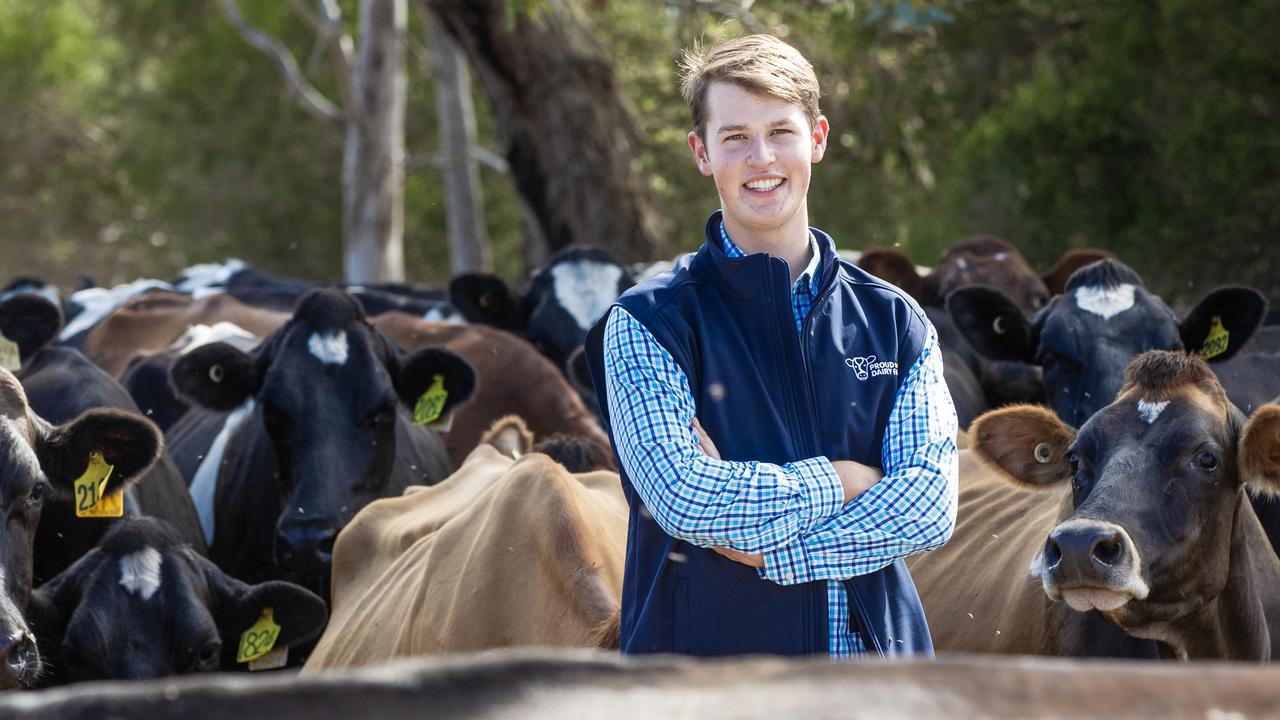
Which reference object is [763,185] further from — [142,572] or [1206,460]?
[142,572]

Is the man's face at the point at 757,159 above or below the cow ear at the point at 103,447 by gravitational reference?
above

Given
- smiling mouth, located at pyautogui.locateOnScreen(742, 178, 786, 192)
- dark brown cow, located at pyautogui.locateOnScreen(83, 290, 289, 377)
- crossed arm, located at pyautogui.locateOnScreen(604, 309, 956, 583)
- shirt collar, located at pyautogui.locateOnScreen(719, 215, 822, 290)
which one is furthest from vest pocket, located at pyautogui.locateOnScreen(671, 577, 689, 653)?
dark brown cow, located at pyautogui.locateOnScreen(83, 290, 289, 377)

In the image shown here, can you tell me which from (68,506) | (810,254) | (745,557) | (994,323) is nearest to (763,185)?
(810,254)

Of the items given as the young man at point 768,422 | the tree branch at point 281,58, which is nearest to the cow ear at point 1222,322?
the young man at point 768,422

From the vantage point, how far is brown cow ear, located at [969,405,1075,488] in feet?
15.2

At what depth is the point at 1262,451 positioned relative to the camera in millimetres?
4168

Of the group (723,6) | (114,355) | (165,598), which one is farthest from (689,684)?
(723,6)

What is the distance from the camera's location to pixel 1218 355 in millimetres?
6488

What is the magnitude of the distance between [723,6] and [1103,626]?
10497 mm

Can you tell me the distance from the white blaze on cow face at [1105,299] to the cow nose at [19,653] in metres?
4.26

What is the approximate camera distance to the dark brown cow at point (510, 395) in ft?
25.3

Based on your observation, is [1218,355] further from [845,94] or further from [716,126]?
[845,94]

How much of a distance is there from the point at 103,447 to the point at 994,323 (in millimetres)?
3750

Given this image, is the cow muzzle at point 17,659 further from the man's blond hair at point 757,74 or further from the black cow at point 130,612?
the man's blond hair at point 757,74
